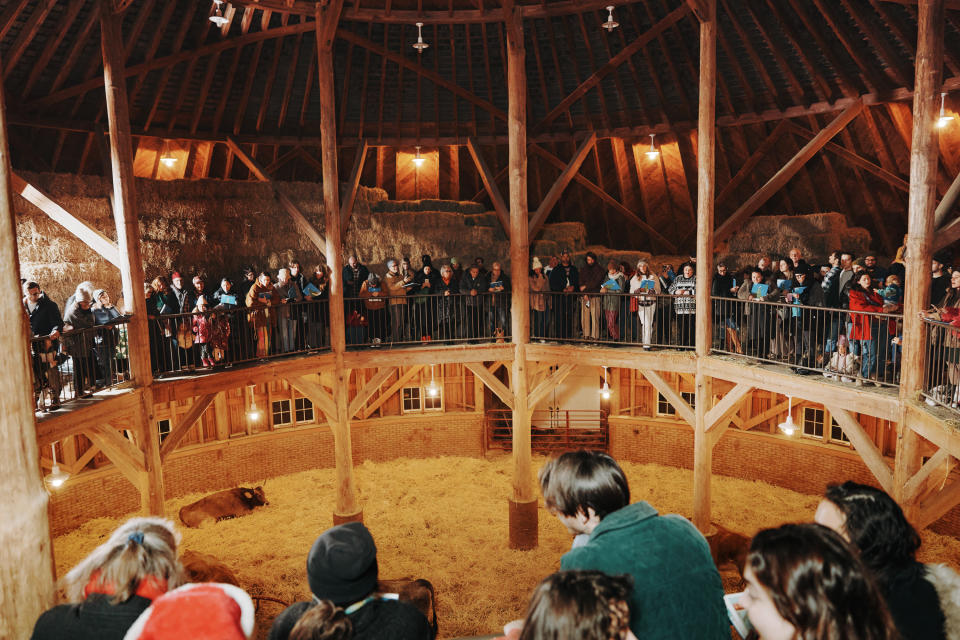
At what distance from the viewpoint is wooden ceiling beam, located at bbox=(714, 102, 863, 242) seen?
10.9 meters

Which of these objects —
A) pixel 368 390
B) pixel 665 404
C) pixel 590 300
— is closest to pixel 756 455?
pixel 665 404

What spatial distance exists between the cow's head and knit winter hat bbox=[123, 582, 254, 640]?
1110 centimetres

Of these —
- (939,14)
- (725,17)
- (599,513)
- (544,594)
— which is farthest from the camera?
(725,17)

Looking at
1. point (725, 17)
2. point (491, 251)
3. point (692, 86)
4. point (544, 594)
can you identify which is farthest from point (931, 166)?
point (491, 251)

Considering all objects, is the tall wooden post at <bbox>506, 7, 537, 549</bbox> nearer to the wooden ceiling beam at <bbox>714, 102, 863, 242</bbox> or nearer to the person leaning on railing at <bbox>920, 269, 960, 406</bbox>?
the wooden ceiling beam at <bbox>714, 102, 863, 242</bbox>

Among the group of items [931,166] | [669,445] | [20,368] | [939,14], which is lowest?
[669,445]

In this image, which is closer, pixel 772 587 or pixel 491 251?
pixel 772 587

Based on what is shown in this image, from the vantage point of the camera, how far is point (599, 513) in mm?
2418

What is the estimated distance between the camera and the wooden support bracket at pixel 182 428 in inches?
373

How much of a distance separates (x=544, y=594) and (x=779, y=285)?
8909mm

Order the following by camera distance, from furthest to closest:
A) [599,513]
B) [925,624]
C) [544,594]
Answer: [599,513] → [925,624] → [544,594]

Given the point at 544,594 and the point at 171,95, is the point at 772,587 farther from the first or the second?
the point at 171,95

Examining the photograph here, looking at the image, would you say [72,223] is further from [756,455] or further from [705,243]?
[756,455]

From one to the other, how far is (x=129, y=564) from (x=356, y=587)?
86cm
